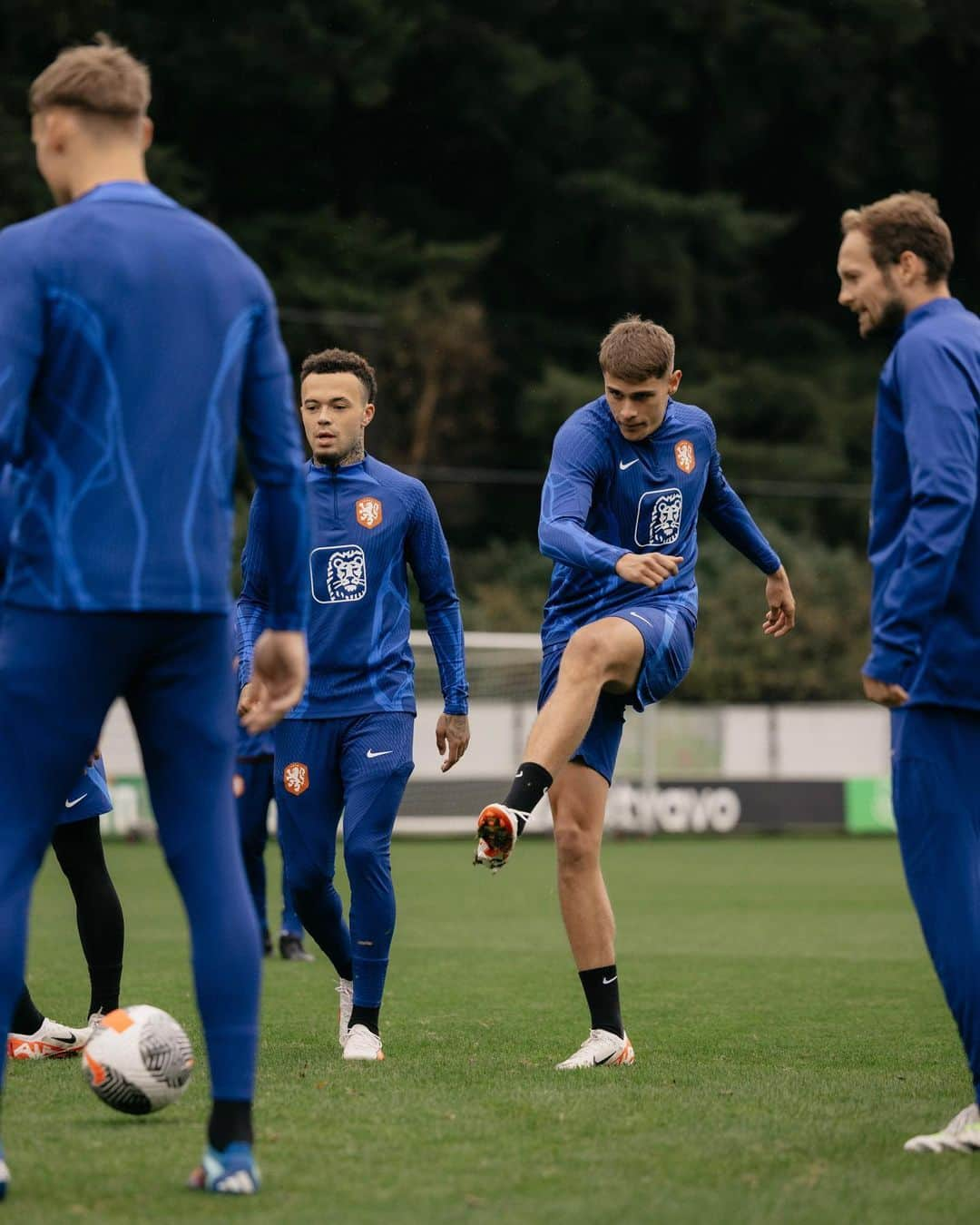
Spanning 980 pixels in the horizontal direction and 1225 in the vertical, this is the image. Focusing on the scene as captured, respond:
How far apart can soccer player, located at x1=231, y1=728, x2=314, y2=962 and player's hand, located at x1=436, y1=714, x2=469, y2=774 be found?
4268 millimetres

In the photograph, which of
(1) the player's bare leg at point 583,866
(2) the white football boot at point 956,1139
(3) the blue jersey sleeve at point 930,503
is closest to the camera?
(3) the blue jersey sleeve at point 930,503

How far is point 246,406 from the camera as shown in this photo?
4.49m

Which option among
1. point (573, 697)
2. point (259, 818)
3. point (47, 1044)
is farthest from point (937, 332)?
point (259, 818)

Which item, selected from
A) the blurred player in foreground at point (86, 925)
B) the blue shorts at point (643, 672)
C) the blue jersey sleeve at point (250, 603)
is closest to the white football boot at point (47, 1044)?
the blurred player in foreground at point (86, 925)

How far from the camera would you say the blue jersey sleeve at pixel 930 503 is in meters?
4.66

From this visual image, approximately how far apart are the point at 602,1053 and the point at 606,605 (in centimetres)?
157

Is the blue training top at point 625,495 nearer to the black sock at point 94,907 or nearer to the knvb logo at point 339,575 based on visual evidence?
the knvb logo at point 339,575

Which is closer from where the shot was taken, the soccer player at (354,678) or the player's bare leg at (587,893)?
the player's bare leg at (587,893)

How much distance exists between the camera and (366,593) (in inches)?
286

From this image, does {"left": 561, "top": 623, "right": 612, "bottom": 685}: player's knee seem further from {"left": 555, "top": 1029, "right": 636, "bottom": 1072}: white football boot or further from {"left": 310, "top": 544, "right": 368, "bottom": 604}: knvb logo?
{"left": 555, "top": 1029, "right": 636, "bottom": 1072}: white football boot

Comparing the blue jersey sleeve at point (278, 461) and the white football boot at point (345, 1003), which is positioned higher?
the blue jersey sleeve at point (278, 461)

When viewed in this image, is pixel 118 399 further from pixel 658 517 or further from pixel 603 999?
pixel 603 999

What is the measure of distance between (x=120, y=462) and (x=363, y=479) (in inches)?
127

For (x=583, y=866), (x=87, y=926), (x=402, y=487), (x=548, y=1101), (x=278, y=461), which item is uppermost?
(x=278, y=461)
